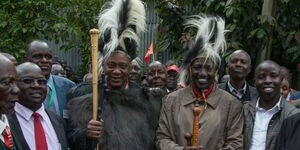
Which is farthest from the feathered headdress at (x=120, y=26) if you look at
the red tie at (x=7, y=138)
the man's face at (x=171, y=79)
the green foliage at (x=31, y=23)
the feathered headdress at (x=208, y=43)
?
the green foliage at (x=31, y=23)

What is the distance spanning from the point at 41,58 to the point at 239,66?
2146 mm

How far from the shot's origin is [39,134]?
409 centimetres

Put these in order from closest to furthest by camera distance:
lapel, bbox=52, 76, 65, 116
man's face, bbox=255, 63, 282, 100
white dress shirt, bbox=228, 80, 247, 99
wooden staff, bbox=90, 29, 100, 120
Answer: wooden staff, bbox=90, 29, 100, 120 → man's face, bbox=255, 63, 282, 100 → lapel, bbox=52, 76, 65, 116 → white dress shirt, bbox=228, 80, 247, 99

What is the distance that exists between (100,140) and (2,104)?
1.21 m

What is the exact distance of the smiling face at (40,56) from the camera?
5309mm

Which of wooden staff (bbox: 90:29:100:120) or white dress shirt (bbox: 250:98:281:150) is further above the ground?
wooden staff (bbox: 90:29:100:120)

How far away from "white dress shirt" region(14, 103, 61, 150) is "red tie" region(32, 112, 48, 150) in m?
0.02

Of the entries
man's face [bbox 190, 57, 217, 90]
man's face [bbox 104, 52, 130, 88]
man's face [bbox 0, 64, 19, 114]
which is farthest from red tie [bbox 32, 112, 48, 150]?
man's face [bbox 190, 57, 217, 90]

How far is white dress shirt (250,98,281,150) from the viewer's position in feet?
14.8

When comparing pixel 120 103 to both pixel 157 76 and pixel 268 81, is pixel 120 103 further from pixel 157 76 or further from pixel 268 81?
pixel 157 76

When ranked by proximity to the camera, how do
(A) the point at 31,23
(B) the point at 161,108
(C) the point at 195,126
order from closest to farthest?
(C) the point at 195,126 → (B) the point at 161,108 → (A) the point at 31,23

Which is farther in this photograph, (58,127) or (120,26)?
(120,26)

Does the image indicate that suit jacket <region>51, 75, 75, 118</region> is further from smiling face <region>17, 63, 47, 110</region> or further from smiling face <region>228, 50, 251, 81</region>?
smiling face <region>228, 50, 251, 81</region>

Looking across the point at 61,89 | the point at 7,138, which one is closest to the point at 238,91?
the point at 61,89
